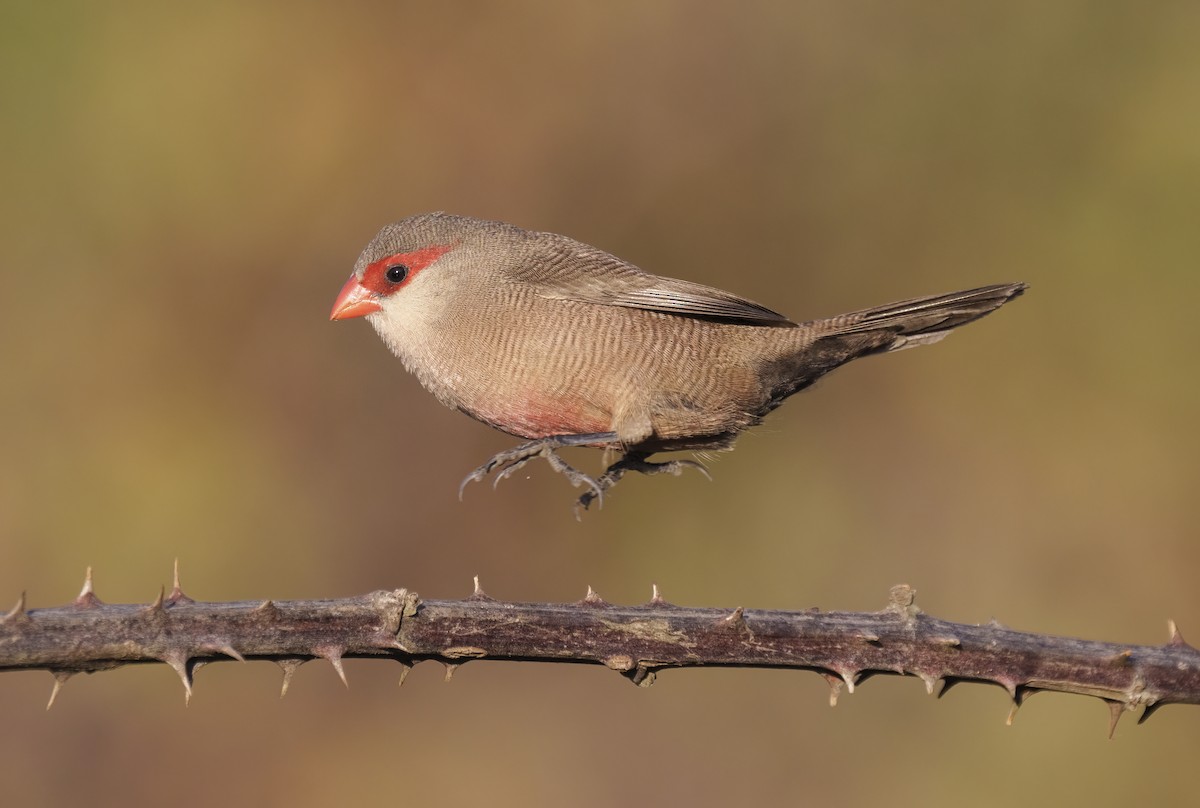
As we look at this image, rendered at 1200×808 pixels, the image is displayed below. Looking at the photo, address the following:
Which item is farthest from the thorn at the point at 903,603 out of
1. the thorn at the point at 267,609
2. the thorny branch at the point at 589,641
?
the thorn at the point at 267,609

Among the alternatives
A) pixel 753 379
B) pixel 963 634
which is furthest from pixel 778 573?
pixel 963 634

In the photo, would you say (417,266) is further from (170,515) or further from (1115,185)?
(1115,185)

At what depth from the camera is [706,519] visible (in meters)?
6.80

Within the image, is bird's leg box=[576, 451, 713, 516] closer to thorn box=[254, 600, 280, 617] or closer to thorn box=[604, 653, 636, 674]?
thorn box=[604, 653, 636, 674]

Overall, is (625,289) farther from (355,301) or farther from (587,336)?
(355,301)

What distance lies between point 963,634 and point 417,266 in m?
2.26

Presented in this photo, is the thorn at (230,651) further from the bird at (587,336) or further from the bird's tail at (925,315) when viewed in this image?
the bird's tail at (925,315)

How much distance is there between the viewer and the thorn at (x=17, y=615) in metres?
2.20

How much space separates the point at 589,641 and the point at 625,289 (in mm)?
1788

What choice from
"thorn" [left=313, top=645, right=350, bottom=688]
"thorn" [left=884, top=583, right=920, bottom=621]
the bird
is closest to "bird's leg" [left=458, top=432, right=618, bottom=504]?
the bird

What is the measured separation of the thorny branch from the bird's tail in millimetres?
1358

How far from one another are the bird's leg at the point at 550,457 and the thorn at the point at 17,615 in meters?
1.35

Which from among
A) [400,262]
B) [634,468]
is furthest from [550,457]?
[400,262]

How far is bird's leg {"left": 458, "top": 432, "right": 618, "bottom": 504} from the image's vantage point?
11.2 feet
